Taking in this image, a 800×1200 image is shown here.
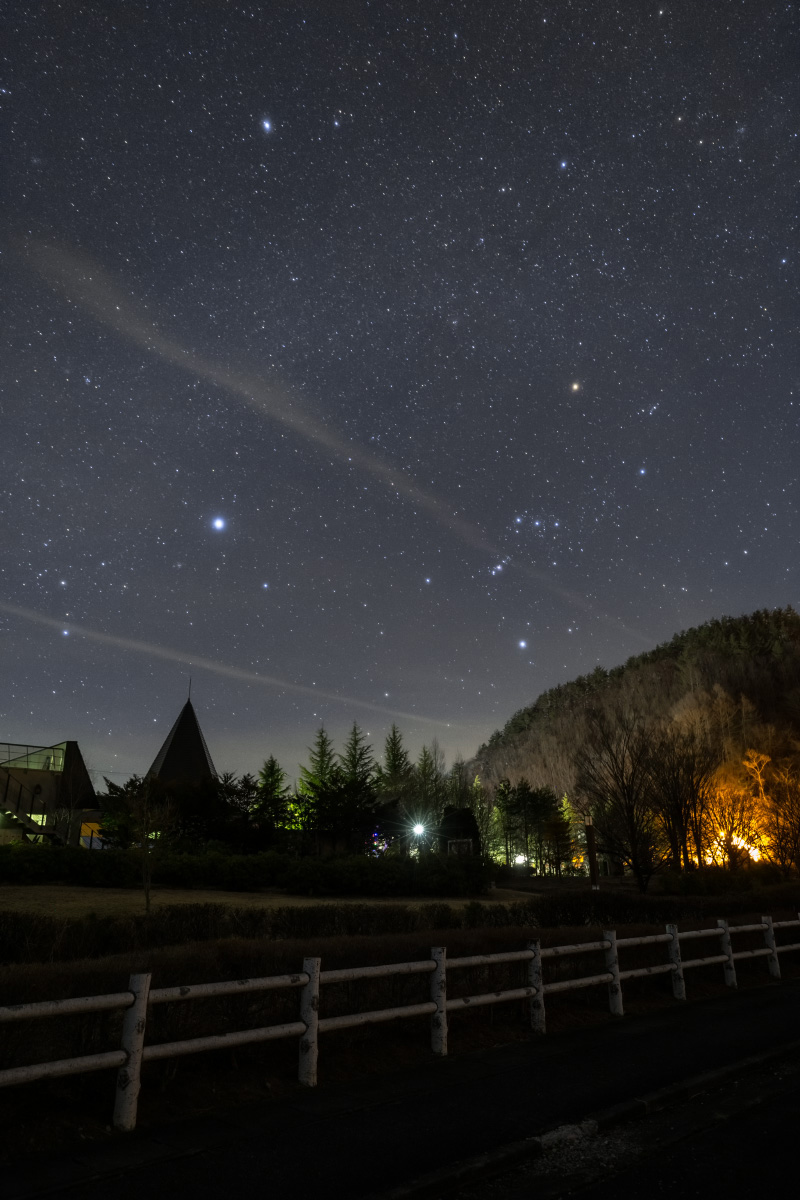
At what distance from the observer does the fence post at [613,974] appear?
9.48 meters

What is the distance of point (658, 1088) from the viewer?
248 inches

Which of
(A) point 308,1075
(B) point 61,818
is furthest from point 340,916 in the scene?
(B) point 61,818

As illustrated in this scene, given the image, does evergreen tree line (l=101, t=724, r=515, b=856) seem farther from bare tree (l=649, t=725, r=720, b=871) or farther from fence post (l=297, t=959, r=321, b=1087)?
fence post (l=297, t=959, r=321, b=1087)

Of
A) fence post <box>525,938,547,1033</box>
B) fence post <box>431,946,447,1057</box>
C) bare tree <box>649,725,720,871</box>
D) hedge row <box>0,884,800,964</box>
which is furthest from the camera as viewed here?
bare tree <box>649,725,720,871</box>

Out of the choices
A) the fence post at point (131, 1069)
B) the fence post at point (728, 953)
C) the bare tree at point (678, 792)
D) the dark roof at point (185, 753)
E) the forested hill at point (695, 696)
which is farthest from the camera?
the forested hill at point (695, 696)

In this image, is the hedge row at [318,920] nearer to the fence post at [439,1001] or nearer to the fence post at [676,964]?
the fence post at [439,1001]

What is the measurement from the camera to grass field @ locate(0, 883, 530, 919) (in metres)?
21.5

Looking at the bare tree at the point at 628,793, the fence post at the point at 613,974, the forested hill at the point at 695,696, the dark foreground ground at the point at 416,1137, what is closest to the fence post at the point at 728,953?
the fence post at the point at 613,974

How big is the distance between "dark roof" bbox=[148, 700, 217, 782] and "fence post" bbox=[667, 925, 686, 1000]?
1755 inches

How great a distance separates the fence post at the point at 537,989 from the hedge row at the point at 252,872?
21722 mm

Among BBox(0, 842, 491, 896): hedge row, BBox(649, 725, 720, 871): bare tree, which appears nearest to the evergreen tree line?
BBox(0, 842, 491, 896): hedge row

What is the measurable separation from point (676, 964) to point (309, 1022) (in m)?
6.61

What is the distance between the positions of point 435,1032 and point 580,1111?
202 centimetres

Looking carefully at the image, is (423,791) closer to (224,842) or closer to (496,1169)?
(224,842)
